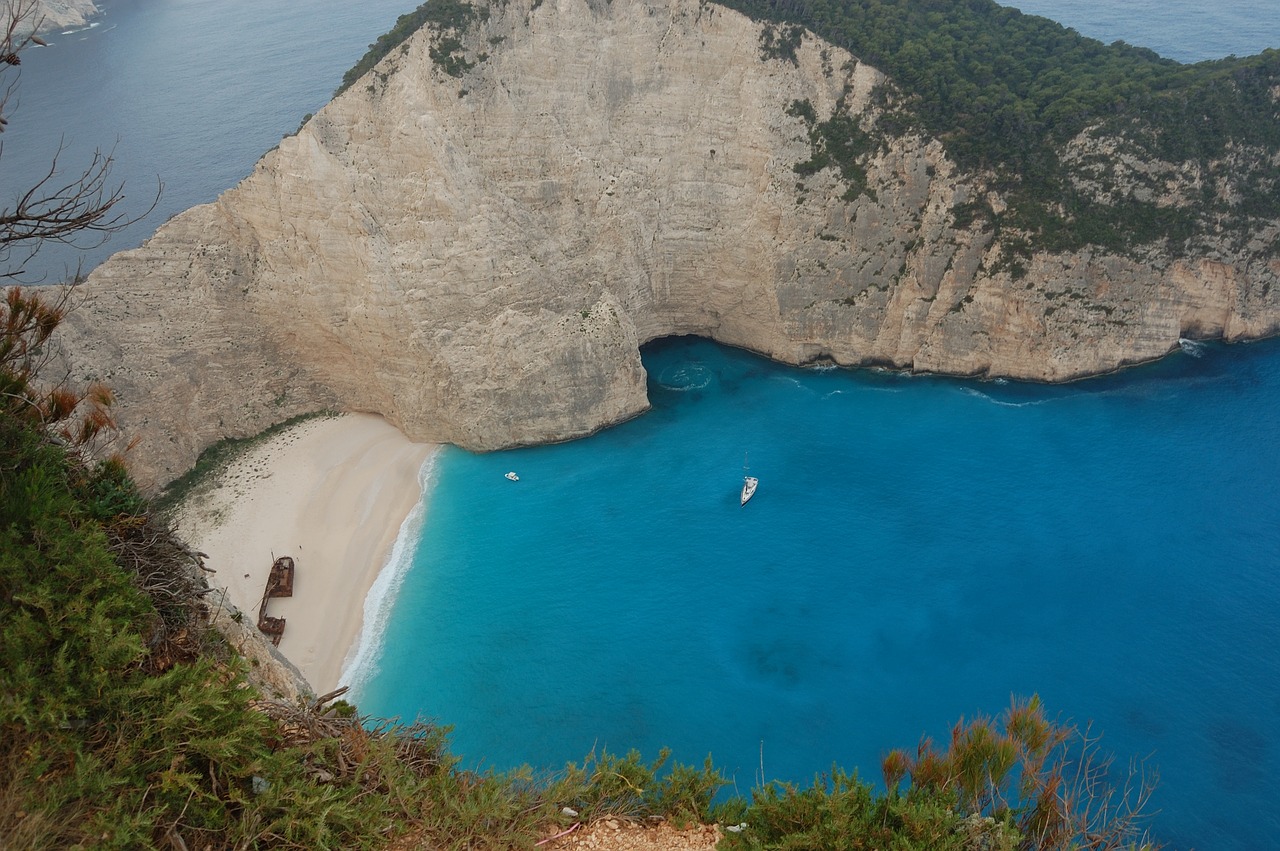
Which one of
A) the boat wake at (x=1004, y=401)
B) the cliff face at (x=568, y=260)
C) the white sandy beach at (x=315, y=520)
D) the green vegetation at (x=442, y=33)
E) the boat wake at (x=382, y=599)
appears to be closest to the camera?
the boat wake at (x=382, y=599)

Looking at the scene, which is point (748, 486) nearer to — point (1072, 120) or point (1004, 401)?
point (1004, 401)

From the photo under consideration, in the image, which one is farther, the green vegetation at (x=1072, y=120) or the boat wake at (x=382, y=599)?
the green vegetation at (x=1072, y=120)

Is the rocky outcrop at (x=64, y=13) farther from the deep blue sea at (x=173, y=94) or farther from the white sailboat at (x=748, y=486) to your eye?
the white sailboat at (x=748, y=486)

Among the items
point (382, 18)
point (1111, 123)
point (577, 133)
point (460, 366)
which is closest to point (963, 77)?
point (1111, 123)

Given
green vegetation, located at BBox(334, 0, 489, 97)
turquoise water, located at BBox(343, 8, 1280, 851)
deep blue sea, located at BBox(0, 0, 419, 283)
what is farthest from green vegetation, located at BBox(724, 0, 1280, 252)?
deep blue sea, located at BBox(0, 0, 419, 283)

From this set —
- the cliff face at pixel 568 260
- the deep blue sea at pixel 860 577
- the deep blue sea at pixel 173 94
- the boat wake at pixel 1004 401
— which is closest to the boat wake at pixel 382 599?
the deep blue sea at pixel 860 577

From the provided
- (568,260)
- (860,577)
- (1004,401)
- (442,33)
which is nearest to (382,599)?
(568,260)

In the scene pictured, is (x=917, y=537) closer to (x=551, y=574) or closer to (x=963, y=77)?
(x=551, y=574)
